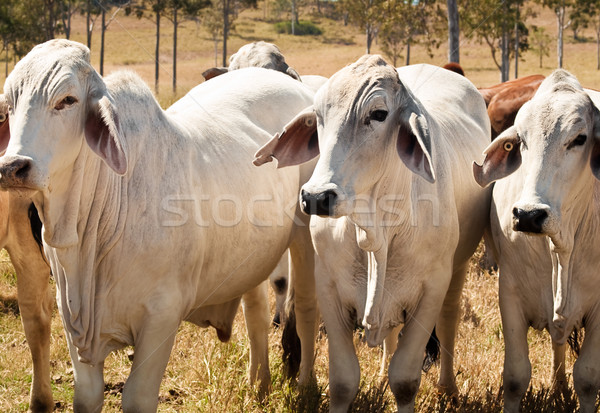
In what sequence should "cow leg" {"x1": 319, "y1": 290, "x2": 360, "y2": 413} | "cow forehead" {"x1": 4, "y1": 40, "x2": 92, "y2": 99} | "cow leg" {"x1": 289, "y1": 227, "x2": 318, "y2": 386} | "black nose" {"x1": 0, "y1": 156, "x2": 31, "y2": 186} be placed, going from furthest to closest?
"cow leg" {"x1": 289, "y1": 227, "x2": 318, "y2": 386} < "cow leg" {"x1": 319, "y1": 290, "x2": 360, "y2": 413} < "cow forehead" {"x1": 4, "y1": 40, "x2": 92, "y2": 99} < "black nose" {"x1": 0, "y1": 156, "x2": 31, "y2": 186}

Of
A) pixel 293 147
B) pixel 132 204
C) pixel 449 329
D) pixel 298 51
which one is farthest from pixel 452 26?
pixel 298 51

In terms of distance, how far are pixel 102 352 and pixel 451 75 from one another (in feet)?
11.3

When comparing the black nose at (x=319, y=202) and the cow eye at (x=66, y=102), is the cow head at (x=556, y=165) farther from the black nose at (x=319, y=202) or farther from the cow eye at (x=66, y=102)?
the cow eye at (x=66, y=102)

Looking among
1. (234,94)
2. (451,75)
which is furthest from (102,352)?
(451,75)

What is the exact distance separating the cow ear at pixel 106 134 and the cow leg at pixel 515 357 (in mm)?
2282

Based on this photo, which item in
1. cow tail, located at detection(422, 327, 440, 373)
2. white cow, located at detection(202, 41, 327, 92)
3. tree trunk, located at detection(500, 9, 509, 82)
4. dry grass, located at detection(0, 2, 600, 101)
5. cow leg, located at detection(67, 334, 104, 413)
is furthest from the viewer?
dry grass, located at detection(0, 2, 600, 101)

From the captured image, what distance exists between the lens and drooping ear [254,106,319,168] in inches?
167

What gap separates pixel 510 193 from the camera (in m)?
4.52

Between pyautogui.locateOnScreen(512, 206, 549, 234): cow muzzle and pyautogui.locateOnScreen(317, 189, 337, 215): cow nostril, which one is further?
pyautogui.locateOnScreen(512, 206, 549, 234): cow muzzle

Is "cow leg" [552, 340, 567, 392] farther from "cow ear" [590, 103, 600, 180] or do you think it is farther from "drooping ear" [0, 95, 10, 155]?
"drooping ear" [0, 95, 10, 155]

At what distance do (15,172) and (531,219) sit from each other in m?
2.24

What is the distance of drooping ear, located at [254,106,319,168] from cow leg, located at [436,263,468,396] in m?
1.66

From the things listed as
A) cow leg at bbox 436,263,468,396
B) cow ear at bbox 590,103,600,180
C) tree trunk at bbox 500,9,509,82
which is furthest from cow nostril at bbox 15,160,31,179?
tree trunk at bbox 500,9,509,82

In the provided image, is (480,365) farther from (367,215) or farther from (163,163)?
(163,163)
